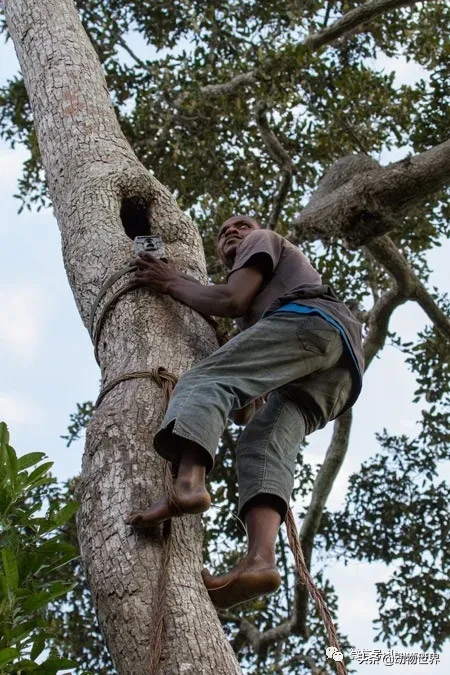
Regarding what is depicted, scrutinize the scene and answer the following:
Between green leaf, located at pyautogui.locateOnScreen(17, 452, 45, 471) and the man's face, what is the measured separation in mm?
1431

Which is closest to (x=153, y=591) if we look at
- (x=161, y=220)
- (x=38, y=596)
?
(x=38, y=596)

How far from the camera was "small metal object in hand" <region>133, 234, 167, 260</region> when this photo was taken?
335 cm

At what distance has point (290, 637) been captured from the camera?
746 cm

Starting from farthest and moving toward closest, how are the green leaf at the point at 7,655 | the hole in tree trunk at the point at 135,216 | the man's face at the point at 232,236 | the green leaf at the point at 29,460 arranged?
the man's face at the point at 232,236 < the hole in tree trunk at the point at 135,216 < the green leaf at the point at 29,460 < the green leaf at the point at 7,655

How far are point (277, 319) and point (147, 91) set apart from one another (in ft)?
18.3

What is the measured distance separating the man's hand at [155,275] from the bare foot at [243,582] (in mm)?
1031

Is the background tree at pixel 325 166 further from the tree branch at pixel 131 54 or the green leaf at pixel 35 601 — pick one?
the green leaf at pixel 35 601

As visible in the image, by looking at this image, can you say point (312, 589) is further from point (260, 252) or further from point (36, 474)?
point (260, 252)

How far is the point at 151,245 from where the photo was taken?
3398 millimetres

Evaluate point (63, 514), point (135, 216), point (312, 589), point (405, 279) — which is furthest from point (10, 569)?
point (405, 279)

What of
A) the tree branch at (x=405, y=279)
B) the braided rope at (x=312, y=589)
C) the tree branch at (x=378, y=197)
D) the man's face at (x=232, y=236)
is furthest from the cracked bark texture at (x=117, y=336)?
the tree branch at (x=405, y=279)

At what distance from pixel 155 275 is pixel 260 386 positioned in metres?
0.60

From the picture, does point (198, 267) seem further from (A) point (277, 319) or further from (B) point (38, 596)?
(B) point (38, 596)

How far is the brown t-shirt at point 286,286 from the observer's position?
3285mm
